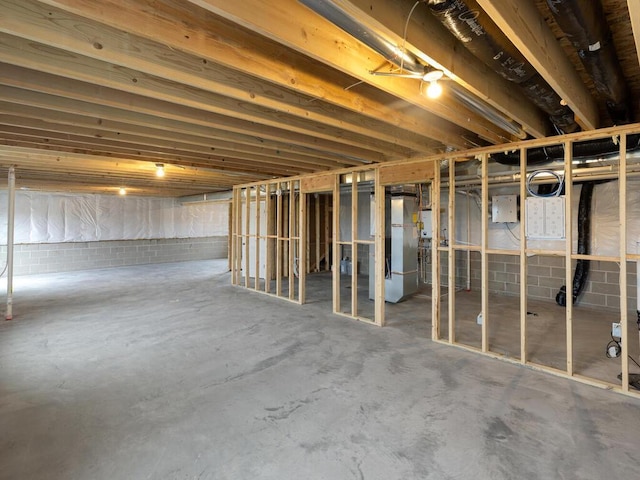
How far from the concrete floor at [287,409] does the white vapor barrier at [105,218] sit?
5.65 metres

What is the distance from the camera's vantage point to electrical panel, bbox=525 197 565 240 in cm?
306

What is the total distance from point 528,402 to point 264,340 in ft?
8.72

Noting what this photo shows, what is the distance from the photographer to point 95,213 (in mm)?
9555

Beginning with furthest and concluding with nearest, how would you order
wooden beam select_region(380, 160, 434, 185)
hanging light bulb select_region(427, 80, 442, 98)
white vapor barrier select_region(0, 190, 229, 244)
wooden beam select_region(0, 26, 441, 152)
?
1. white vapor barrier select_region(0, 190, 229, 244)
2. wooden beam select_region(380, 160, 434, 185)
3. hanging light bulb select_region(427, 80, 442, 98)
4. wooden beam select_region(0, 26, 441, 152)

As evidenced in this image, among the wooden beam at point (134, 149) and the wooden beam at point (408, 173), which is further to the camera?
the wooden beam at point (408, 173)

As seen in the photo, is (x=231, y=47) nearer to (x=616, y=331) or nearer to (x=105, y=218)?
(x=616, y=331)

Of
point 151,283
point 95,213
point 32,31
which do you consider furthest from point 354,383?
point 95,213

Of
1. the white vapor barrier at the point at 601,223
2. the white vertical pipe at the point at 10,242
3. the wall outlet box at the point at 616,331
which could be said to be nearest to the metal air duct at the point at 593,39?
the wall outlet box at the point at 616,331

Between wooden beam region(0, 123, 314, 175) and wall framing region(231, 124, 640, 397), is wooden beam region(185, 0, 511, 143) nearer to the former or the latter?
wall framing region(231, 124, 640, 397)

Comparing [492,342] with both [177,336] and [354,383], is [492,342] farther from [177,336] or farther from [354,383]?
[177,336]

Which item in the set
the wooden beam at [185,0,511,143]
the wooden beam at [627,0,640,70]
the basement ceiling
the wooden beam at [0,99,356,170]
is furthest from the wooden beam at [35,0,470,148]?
the wooden beam at [627,0,640,70]

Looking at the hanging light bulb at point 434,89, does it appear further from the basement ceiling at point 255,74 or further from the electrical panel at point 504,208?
the electrical panel at point 504,208

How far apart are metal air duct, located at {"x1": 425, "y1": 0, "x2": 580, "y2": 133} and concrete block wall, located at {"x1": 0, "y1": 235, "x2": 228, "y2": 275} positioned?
10853 millimetres

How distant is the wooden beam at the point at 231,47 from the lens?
4.85ft
